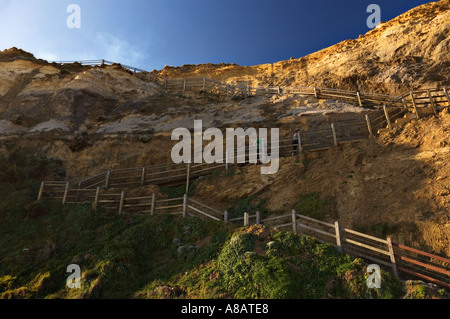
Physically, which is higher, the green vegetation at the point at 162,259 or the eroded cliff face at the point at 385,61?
the eroded cliff face at the point at 385,61

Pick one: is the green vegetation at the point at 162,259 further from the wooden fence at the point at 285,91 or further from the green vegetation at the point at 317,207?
the wooden fence at the point at 285,91

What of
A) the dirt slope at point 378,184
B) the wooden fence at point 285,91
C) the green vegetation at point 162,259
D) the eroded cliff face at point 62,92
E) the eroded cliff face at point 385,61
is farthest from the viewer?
the eroded cliff face at point 62,92

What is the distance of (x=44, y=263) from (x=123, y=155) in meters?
11.3

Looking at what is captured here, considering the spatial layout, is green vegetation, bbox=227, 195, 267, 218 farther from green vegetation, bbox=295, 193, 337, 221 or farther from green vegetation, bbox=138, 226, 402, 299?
green vegetation, bbox=138, 226, 402, 299

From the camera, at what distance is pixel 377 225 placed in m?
11.4

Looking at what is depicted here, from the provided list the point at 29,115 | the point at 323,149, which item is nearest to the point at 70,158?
the point at 29,115

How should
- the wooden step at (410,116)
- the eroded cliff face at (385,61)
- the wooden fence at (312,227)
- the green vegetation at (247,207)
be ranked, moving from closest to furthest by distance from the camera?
the wooden fence at (312,227), the green vegetation at (247,207), the wooden step at (410,116), the eroded cliff face at (385,61)

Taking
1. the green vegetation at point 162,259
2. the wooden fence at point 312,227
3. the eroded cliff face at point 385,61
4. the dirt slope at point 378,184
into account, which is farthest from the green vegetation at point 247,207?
the eroded cliff face at point 385,61

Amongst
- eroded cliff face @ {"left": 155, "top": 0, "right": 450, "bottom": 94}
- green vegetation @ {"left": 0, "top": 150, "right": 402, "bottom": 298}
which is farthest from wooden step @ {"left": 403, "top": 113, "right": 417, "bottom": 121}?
eroded cliff face @ {"left": 155, "top": 0, "right": 450, "bottom": 94}

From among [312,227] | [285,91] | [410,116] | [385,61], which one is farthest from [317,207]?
[385,61]

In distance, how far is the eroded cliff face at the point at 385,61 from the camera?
24.7 meters

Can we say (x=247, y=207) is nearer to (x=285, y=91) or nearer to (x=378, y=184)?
(x=378, y=184)

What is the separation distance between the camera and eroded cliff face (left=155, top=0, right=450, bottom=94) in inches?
973

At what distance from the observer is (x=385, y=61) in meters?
27.5
